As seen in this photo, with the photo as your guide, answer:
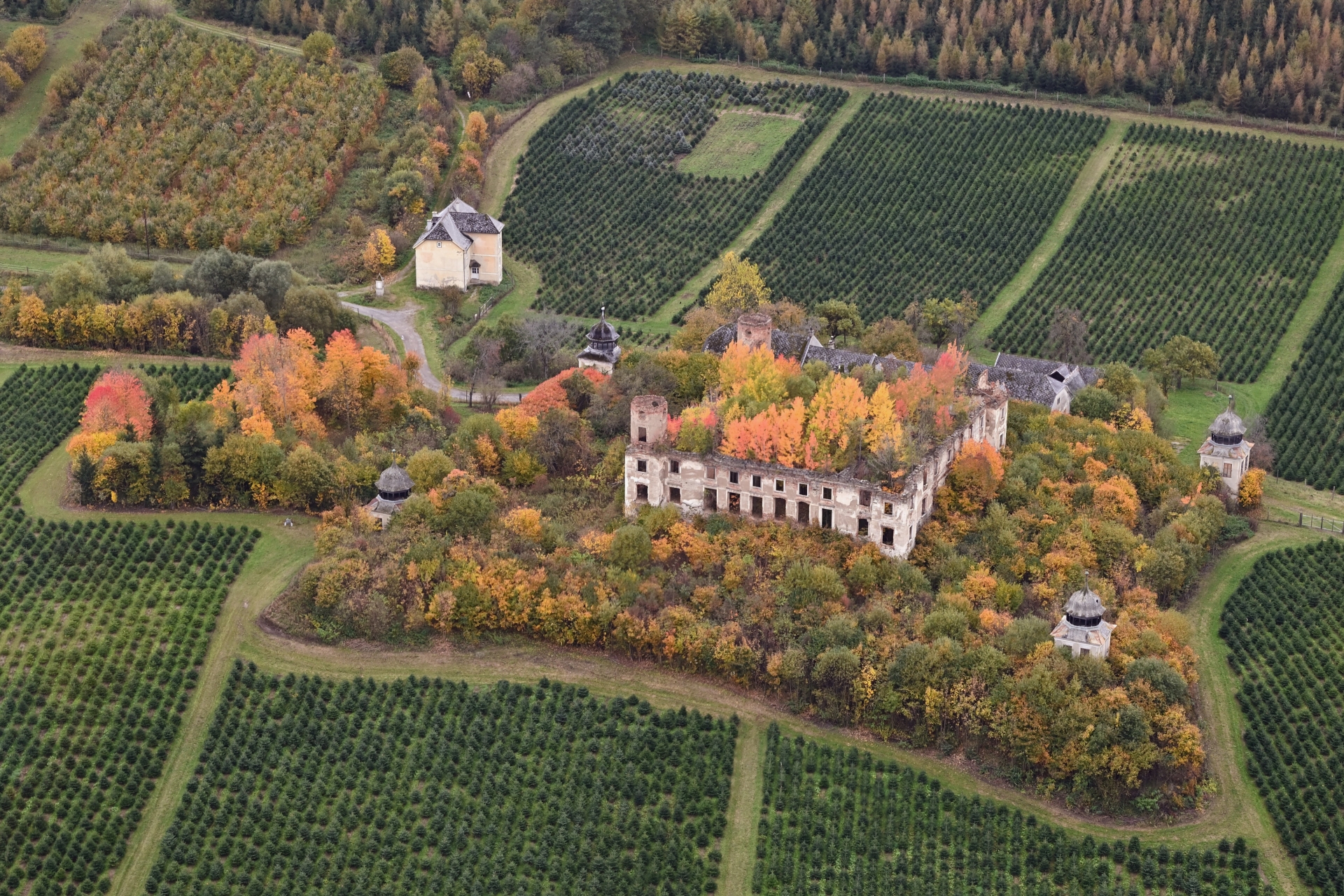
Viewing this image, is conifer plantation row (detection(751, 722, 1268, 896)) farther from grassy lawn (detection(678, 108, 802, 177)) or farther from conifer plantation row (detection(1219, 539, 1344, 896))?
grassy lawn (detection(678, 108, 802, 177))

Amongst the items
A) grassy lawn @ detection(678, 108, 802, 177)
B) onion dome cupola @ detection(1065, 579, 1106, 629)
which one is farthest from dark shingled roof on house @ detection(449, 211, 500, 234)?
onion dome cupola @ detection(1065, 579, 1106, 629)

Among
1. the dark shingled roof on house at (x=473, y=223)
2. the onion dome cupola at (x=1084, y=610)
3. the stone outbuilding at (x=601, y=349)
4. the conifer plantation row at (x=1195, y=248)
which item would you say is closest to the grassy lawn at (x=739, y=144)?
the dark shingled roof on house at (x=473, y=223)

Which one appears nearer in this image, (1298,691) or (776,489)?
(1298,691)

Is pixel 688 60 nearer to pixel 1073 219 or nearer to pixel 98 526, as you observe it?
pixel 1073 219

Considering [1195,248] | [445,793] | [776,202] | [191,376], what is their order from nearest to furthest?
[445,793]
[191,376]
[1195,248]
[776,202]

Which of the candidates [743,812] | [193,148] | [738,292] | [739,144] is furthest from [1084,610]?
[193,148]

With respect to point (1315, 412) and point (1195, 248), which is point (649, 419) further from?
point (1195, 248)

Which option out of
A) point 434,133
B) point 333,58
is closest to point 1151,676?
point 434,133
